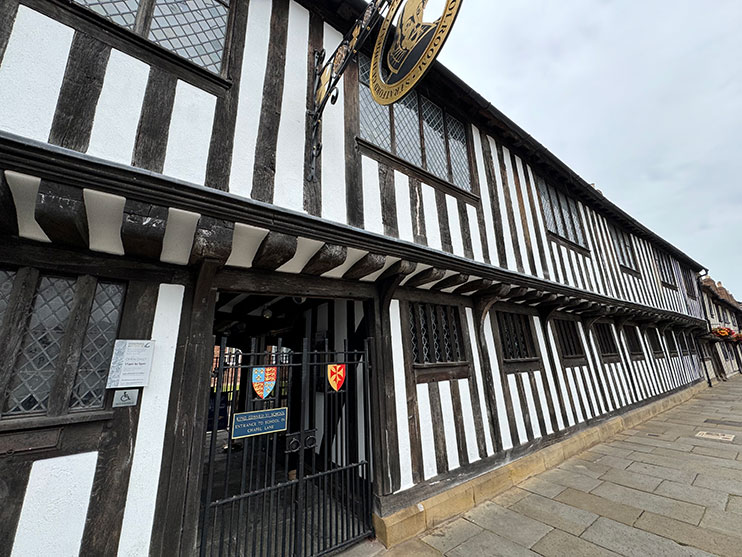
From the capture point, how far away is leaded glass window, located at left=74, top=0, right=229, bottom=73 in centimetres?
235

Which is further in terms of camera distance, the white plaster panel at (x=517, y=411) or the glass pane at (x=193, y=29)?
the white plaster panel at (x=517, y=411)

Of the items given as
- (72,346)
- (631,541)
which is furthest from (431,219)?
(631,541)

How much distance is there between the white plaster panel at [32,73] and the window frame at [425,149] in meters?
2.43

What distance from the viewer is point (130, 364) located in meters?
2.04

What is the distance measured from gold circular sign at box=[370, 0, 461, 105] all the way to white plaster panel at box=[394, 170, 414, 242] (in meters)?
1.14

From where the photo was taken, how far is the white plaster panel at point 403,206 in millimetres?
3591

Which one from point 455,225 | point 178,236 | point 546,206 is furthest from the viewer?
point 546,206

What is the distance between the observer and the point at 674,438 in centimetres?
633

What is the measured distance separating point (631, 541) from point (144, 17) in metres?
6.57

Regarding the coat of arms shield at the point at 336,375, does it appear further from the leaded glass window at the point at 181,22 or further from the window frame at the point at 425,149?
the leaded glass window at the point at 181,22

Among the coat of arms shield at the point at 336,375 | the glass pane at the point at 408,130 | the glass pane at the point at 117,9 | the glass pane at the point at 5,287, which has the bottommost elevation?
the coat of arms shield at the point at 336,375

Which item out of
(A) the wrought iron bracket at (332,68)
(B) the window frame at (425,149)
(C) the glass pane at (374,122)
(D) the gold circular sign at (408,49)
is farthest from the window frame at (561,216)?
(A) the wrought iron bracket at (332,68)

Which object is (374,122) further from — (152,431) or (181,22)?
(152,431)

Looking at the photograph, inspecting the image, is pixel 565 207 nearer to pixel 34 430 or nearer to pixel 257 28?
pixel 257 28
